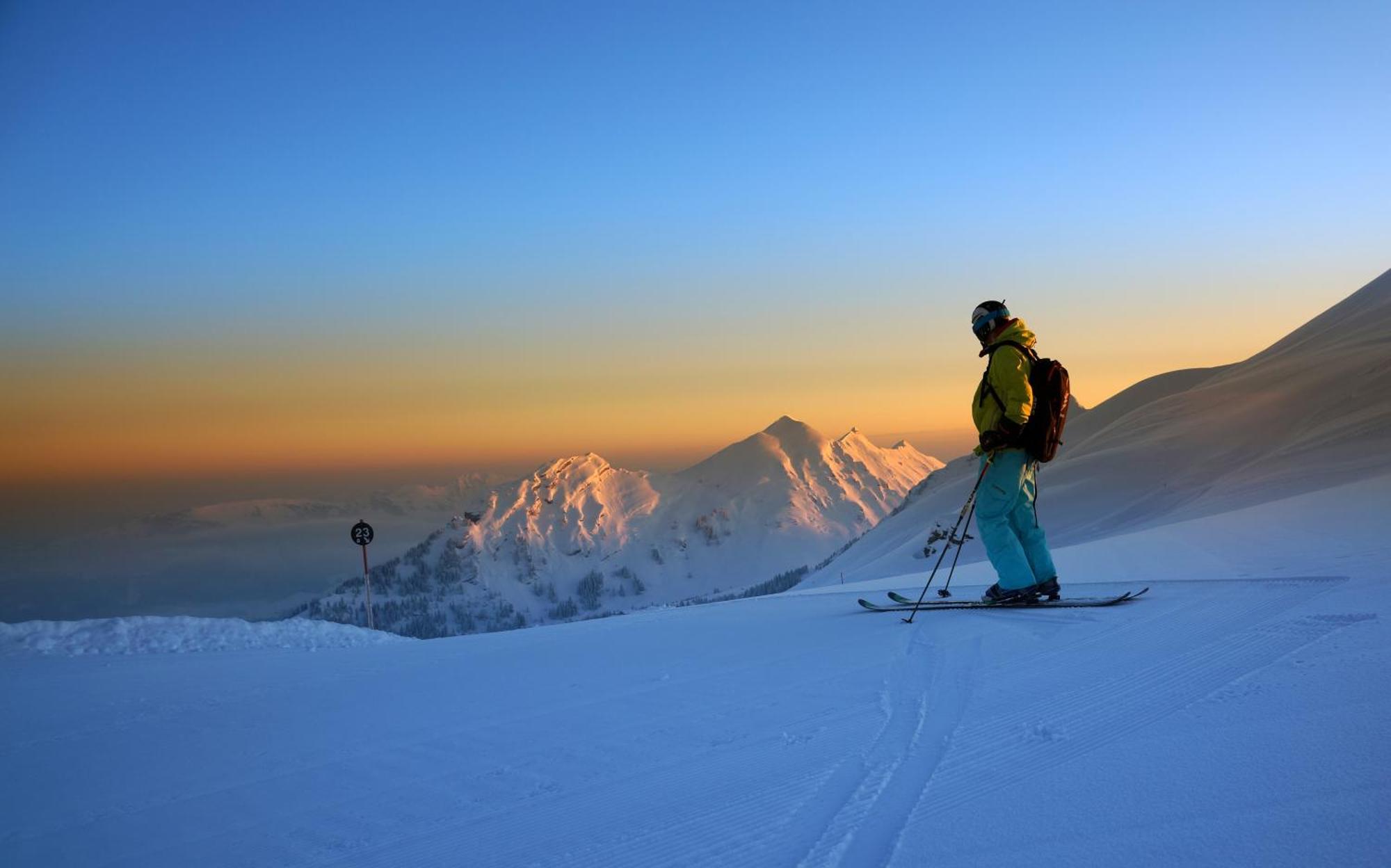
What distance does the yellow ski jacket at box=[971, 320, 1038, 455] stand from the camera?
705 centimetres

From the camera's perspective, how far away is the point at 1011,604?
7.31m

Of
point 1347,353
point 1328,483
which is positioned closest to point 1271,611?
point 1328,483

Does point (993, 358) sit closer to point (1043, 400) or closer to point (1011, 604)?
point (1043, 400)

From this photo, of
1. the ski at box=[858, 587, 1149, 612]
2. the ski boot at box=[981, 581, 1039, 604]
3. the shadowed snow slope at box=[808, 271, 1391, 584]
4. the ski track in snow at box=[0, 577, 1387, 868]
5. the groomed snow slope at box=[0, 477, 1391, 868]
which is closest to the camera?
the groomed snow slope at box=[0, 477, 1391, 868]

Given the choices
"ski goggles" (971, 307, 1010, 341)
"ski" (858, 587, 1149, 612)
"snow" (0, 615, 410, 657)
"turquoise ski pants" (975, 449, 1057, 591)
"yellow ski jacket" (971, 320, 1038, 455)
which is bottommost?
"ski" (858, 587, 1149, 612)

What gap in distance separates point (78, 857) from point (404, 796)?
123 centimetres

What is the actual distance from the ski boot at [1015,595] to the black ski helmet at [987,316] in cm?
209

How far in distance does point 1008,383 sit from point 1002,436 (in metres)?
0.46

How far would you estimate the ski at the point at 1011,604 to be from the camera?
6.84m

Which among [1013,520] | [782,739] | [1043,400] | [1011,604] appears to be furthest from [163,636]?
[1043,400]

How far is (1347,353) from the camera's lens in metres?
24.3

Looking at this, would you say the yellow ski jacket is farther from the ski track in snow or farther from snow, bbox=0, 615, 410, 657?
snow, bbox=0, 615, 410, 657

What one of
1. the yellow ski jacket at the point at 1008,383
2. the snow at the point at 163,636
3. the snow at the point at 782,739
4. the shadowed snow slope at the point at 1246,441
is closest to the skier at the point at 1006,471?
the yellow ski jacket at the point at 1008,383

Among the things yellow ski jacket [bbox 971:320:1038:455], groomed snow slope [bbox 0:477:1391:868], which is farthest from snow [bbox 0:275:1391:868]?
yellow ski jacket [bbox 971:320:1038:455]
